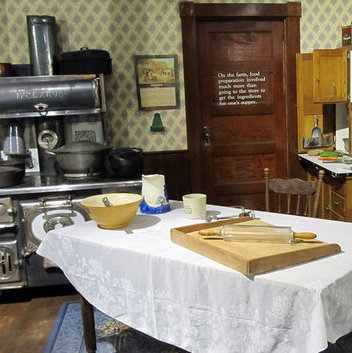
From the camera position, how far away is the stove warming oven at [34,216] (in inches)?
115

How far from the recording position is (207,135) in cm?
394

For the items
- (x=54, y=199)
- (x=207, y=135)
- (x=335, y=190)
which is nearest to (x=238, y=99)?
(x=207, y=135)

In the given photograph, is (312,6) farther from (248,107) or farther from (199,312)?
(199,312)

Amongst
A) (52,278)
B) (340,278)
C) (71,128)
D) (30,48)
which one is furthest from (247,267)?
(30,48)

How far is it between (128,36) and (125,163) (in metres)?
1.23

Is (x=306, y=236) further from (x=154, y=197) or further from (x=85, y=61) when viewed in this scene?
(x=85, y=61)

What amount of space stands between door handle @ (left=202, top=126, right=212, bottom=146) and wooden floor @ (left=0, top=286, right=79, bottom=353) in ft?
5.29

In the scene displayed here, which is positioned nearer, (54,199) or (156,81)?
(54,199)

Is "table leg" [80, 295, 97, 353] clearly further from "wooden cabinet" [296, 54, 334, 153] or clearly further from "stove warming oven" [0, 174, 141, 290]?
"wooden cabinet" [296, 54, 334, 153]

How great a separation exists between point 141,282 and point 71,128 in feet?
6.78

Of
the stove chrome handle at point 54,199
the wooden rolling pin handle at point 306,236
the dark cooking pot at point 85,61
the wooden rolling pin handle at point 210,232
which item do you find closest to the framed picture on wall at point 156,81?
the dark cooking pot at point 85,61

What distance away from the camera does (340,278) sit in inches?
52.7

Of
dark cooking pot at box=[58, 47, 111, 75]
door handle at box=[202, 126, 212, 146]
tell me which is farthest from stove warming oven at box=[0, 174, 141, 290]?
door handle at box=[202, 126, 212, 146]

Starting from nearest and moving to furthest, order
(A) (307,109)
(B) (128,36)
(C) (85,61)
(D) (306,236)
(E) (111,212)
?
(D) (306,236), (E) (111,212), (C) (85,61), (B) (128,36), (A) (307,109)
